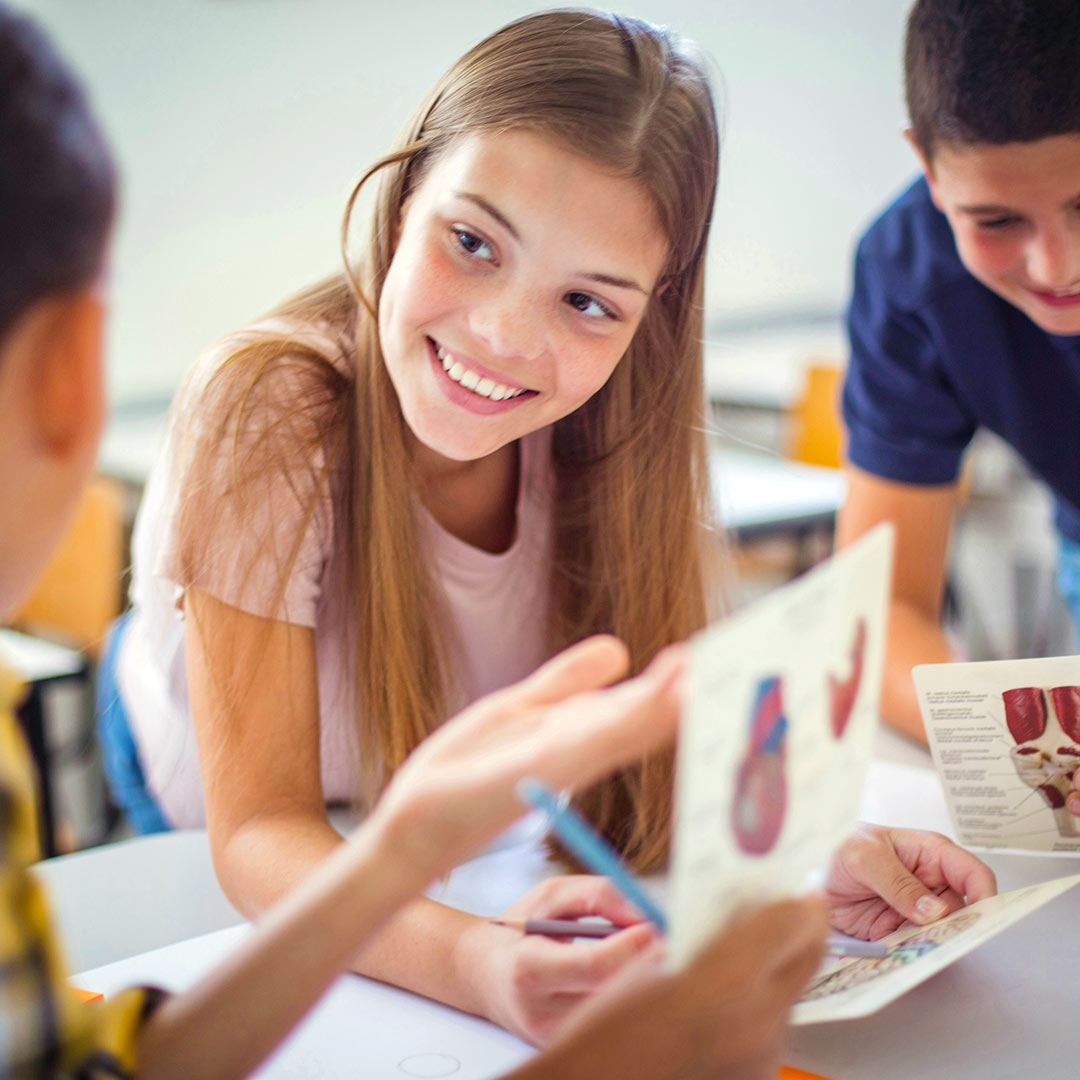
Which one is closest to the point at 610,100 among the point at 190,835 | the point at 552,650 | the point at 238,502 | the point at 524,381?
the point at 524,381

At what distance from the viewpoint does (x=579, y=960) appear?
0.69 m

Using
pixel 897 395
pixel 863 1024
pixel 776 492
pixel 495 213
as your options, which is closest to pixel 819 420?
pixel 776 492

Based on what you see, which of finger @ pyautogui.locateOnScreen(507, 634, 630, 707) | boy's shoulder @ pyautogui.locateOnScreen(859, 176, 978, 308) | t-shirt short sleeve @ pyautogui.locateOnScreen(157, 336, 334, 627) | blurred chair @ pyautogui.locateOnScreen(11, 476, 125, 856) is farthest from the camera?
blurred chair @ pyautogui.locateOnScreen(11, 476, 125, 856)

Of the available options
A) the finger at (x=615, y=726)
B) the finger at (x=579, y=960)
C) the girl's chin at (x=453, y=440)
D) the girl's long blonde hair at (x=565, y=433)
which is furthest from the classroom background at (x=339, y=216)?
the finger at (x=615, y=726)

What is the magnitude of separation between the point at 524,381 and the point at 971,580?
3242mm

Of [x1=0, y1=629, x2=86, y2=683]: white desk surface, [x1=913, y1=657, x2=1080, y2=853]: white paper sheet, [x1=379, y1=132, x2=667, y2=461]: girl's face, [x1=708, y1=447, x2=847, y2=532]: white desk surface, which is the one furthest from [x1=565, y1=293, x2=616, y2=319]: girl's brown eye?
[x1=708, y1=447, x2=847, y2=532]: white desk surface

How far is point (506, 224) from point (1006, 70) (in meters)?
0.49

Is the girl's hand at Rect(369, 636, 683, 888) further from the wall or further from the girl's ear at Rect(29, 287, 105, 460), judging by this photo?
the wall

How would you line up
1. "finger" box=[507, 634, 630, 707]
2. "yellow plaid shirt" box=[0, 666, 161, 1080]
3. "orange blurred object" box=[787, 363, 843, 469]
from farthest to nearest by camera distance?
"orange blurred object" box=[787, 363, 843, 469], "finger" box=[507, 634, 630, 707], "yellow plaid shirt" box=[0, 666, 161, 1080]

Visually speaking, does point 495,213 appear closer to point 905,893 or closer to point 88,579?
point 905,893

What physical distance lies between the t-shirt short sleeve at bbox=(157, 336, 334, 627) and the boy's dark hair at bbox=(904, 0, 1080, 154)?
64cm

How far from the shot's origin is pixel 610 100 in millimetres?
962

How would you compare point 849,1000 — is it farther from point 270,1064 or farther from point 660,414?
point 660,414

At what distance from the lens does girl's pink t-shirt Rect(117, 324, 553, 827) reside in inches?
38.5
